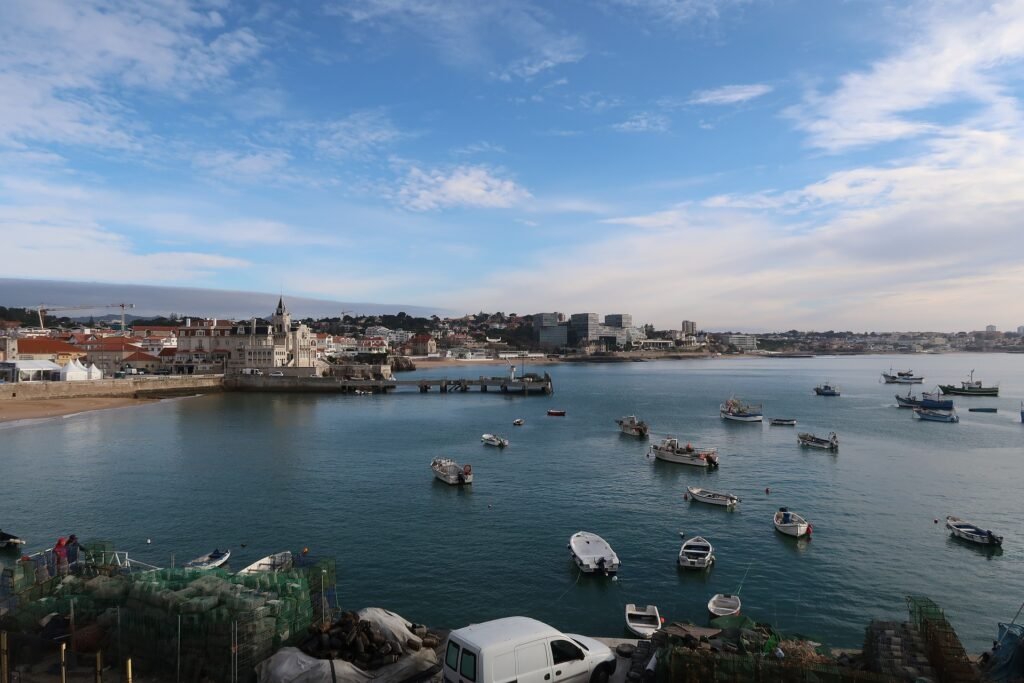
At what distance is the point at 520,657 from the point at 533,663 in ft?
0.73

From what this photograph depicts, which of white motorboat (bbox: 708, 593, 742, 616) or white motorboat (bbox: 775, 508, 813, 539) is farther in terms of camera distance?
white motorboat (bbox: 775, 508, 813, 539)

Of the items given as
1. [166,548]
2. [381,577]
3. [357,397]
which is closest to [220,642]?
[381,577]

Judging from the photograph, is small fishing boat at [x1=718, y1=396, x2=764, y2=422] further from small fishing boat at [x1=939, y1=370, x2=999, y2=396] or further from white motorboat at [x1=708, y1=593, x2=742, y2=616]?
white motorboat at [x1=708, y1=593, x2=742, y2=616]

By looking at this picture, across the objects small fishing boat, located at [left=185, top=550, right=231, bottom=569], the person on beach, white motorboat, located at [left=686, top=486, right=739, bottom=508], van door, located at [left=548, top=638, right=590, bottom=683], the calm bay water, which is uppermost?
van door, located at [left=548, top=638, right=590, bottom=683]

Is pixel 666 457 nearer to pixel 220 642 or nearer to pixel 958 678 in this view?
pixel 958 678

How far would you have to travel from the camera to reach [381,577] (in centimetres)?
1759

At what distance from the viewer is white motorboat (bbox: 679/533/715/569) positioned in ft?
60.5

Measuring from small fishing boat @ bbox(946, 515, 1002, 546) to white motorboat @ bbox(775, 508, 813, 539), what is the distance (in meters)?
4.74

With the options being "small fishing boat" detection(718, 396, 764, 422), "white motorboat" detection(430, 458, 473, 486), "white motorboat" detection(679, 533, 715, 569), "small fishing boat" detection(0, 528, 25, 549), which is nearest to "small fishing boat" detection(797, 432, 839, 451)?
"small fishing boat" detection(718, 396, 764, 422)

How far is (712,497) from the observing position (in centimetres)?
2639

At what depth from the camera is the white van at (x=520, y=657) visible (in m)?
8.01

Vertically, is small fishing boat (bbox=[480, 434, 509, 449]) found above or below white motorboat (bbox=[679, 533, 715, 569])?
below

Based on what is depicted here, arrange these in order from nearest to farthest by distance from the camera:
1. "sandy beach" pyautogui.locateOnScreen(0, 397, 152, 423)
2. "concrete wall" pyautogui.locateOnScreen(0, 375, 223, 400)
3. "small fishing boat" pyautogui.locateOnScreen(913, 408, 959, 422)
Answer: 1. "sandy beach" pyautogui.locateOnScreen(0, 397, 152, 423)
2. "small fishing boat" pyautogui.locateOnScreen(913, 408, 959, 422)
3. "concrete wall" pyautogui.locateOnScreen(0, 375, 223, 400)

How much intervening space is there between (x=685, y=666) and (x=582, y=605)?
7708 mm
